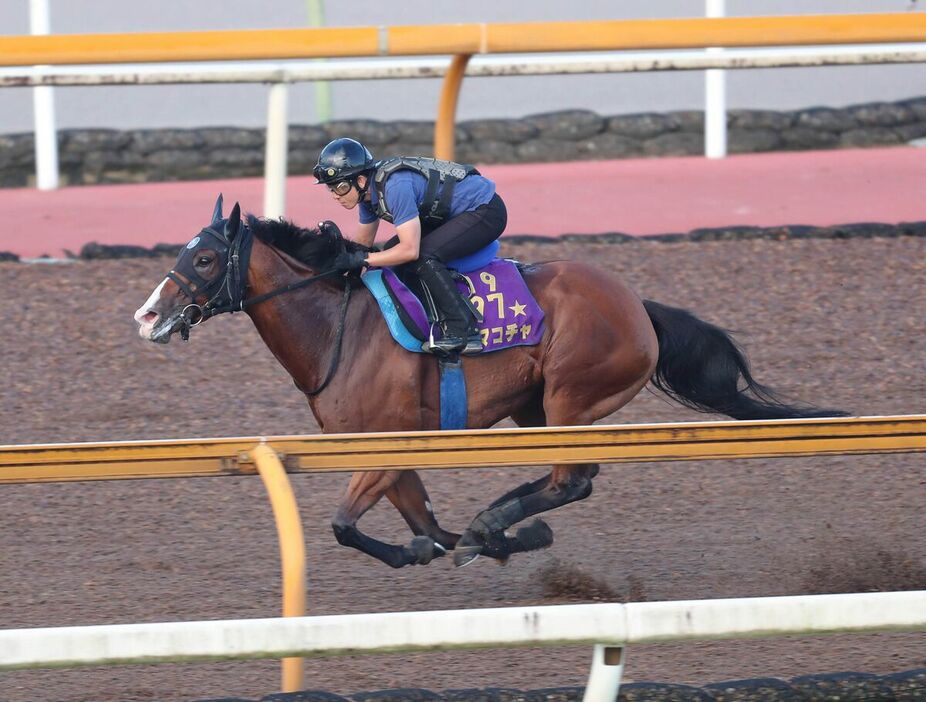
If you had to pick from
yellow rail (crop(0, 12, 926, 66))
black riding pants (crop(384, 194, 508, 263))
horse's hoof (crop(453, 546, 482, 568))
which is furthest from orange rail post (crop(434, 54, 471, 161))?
horse's hoof (crop(453, 546, 482, 568))

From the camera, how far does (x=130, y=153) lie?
11.2 metres

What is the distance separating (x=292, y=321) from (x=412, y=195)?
2.02 ft

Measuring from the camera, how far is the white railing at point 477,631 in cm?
333

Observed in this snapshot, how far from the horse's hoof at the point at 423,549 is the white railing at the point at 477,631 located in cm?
174

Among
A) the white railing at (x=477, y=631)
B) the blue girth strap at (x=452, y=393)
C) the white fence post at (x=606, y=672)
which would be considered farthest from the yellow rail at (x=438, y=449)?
the blue girth strap at (x=452, y=393)

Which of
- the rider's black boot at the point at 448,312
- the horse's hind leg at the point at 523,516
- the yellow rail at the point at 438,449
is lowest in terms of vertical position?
the horse's hind leg at the point at 523,516

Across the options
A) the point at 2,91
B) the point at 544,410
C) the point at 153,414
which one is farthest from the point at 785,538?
the point at 2,91

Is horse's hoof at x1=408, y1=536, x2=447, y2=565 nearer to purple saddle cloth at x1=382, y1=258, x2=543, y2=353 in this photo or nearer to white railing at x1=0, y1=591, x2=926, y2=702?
purple saddle cloth at x1=382, y1=258, x2=543, y2=353

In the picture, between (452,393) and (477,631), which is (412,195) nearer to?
(452,393)

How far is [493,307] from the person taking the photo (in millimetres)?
5262

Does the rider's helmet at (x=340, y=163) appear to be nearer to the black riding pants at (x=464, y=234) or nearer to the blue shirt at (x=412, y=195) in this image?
the blue shirt at (x=412, y=195)

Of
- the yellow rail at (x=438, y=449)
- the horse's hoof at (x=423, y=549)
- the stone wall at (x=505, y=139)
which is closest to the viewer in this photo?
the yellow rail at (x=438, y=449)

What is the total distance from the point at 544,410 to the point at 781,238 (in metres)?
3.41

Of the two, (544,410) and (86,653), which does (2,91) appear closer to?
(544,410)
